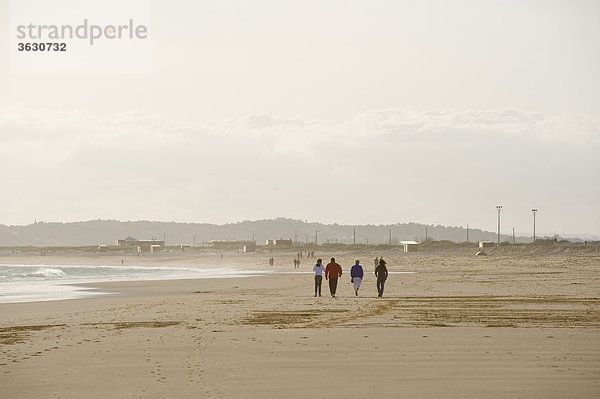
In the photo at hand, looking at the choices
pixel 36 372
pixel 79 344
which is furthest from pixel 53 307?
pixel 36 372

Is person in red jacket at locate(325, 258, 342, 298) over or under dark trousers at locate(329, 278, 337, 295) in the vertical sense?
over

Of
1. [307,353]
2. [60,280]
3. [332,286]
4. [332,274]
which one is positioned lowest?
[60,280]

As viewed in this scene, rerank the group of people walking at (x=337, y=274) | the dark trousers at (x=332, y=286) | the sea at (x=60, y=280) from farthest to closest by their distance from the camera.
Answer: the sea at (x=60, y=280), the dark trousers at (x=332, y=286), the group of people walking at (x=337, y=274)

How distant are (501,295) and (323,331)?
543 inches

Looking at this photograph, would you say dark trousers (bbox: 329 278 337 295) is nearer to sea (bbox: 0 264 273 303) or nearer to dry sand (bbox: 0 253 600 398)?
dry sand (bbox: 0 253 600 398)

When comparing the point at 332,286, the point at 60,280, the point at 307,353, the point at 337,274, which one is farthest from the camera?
the point at 60,280

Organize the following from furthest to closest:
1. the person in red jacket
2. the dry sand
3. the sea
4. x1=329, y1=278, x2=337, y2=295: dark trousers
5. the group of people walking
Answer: the sea → the person in red jacket → x1=329, y1=278, x2=337, y2=295: dark trousers → the group of people walking → the dry sand

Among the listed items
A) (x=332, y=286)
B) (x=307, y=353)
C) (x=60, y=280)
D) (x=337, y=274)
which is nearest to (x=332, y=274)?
(x=337, y=274)

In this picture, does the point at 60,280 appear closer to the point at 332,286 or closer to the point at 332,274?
the point at 332,274

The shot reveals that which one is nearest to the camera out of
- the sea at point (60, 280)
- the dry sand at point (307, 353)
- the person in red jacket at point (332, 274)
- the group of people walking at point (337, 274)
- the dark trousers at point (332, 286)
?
the dry sand at point (307, 353)

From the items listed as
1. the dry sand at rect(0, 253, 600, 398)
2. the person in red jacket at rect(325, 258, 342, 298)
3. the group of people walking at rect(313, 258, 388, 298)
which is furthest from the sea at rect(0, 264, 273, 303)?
the dry sand at rect(0, 253, 600, 398)

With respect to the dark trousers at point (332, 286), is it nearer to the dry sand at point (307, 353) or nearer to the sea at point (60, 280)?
the dry sand at point (307, 353)

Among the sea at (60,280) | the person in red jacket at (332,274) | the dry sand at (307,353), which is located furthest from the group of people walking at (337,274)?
the sea at (60,280)

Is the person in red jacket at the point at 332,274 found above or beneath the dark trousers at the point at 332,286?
above
